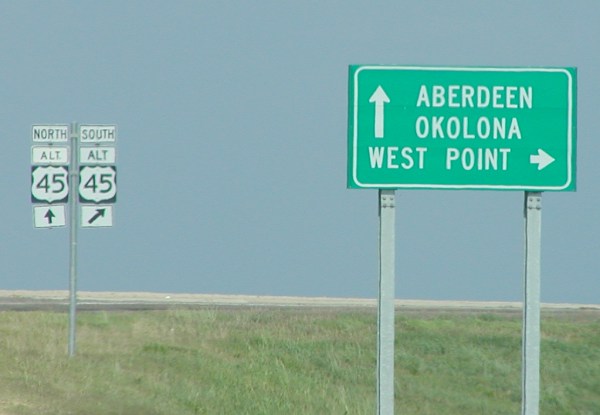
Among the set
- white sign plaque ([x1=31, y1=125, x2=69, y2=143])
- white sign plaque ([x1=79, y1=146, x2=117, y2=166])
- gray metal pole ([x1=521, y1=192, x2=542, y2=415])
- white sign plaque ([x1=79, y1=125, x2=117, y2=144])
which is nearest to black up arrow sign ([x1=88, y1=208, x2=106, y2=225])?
white sign plaque ([x1=79, y1=146, x2=117, y2=166])

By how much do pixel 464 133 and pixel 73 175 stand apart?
426 inches

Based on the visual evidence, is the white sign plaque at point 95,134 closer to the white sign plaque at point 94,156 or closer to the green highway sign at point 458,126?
the white sign plaque at point 94,156

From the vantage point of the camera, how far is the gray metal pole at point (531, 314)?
10789 millimetres

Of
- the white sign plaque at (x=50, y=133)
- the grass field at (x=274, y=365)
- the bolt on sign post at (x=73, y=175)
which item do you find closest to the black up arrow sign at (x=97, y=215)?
the bolt on sign post at (x=73, y=175)

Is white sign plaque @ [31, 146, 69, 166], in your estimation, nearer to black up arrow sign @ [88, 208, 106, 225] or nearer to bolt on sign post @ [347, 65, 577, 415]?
black up arrow sign @ [88, 208, 106, 225]

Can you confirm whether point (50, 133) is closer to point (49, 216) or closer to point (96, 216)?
point (49, 216)

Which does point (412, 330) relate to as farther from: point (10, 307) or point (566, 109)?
point (566, 109)

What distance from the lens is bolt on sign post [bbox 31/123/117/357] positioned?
20.1 meters

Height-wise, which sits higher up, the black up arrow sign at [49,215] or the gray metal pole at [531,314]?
the black up arrow sign at [49,215]

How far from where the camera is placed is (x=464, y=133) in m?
10.8

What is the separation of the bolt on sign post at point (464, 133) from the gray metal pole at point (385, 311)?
0.02 metres

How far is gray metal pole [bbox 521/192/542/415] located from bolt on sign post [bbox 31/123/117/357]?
34.0 feet

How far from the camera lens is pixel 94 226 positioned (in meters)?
20.1

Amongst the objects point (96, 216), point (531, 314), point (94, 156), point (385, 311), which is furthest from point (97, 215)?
point (531, 314)
